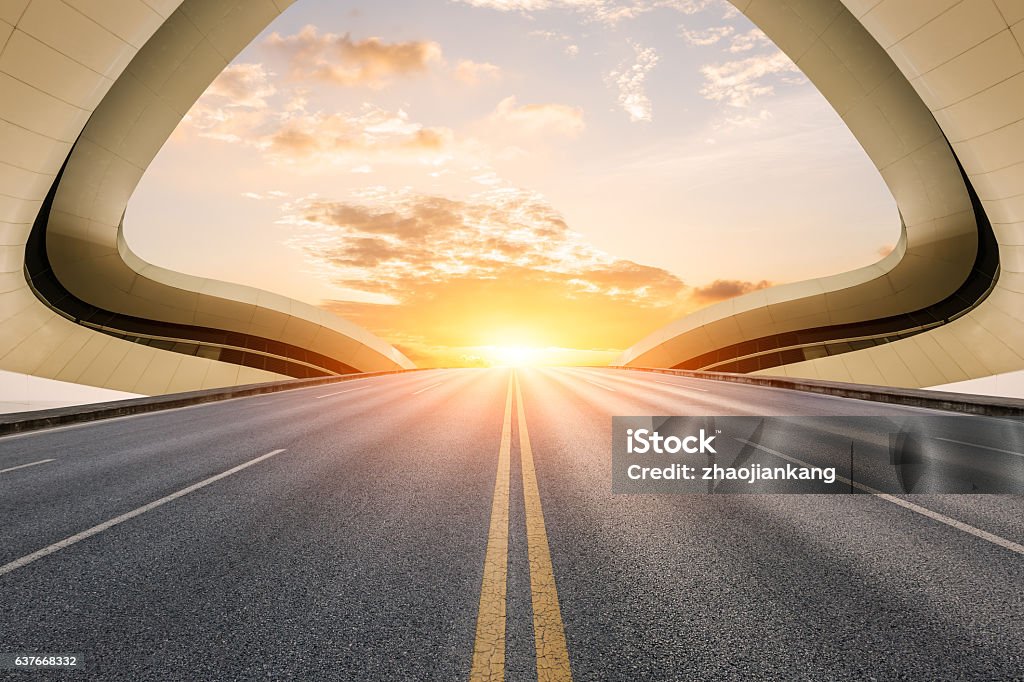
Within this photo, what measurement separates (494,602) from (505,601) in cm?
7

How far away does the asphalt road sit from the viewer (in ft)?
8.80

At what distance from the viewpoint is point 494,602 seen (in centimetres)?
326

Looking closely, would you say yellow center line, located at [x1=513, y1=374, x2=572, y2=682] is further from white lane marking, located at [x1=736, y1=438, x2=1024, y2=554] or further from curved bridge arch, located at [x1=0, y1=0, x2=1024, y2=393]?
curved bridge arch, located at [x1=0, y1=0, x2=1024, y2=393]

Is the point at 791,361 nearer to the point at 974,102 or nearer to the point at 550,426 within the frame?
the point at 974,102

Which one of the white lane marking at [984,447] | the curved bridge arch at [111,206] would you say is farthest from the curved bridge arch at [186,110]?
the white lane marking at [984,447]

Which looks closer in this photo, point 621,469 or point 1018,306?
point 621,469

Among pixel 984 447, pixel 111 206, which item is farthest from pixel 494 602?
pixel 111 206

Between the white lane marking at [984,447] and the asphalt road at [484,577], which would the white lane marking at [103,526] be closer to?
the asphalt road at [484,577]

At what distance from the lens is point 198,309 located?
117 feet

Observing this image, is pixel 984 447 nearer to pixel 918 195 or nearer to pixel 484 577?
pixel 484 577

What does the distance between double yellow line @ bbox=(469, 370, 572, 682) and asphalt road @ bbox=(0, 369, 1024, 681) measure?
0.05 feet

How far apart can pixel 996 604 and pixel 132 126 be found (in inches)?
1280

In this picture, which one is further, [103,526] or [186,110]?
[186,110]

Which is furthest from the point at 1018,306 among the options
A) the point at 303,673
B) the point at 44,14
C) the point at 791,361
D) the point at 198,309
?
the point at 198,309
